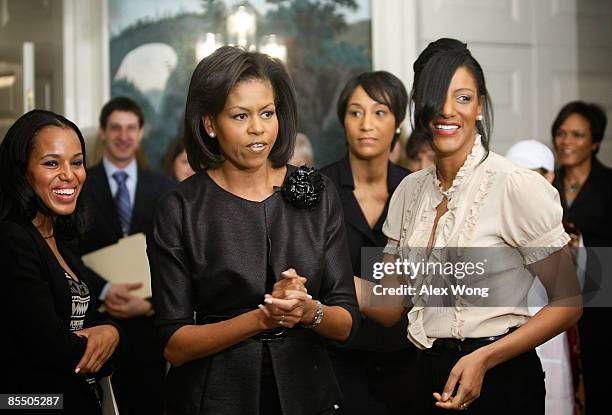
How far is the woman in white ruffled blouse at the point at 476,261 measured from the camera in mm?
2182

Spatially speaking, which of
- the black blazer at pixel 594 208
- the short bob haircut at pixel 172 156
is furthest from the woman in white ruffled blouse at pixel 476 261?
the short bob haircut at pixel 172 156

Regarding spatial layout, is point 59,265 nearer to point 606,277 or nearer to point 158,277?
point 158,277

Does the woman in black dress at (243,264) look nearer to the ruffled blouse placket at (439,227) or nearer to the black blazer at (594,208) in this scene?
the ruffled blouse placket at (439,227)

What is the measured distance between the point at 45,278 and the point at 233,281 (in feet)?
2.04

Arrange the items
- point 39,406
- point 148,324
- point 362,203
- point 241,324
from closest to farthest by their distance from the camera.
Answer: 1. point 241,324
2. point 39,406
3. point 362,203
4. point 148,324

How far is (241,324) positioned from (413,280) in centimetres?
61

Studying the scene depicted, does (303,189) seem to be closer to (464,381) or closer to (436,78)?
(436,78)

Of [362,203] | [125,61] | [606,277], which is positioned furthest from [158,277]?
[125,61]

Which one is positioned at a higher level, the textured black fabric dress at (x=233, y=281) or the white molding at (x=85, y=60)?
the white molding at (x=85, y=60)

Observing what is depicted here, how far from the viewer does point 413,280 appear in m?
2.42

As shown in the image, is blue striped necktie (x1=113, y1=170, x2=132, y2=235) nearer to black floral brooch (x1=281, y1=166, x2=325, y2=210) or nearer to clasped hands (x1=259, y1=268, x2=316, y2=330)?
black floral brooch (x1=281, y1=166, x2=325, y2=210)

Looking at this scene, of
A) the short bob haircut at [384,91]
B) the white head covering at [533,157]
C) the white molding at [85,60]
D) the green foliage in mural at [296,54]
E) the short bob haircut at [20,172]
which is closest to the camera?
the short bob haircut at [20,172]

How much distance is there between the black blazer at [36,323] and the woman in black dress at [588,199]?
3.00 m

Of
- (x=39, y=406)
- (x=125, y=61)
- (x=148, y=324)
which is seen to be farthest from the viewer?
(x=125, y=61)
